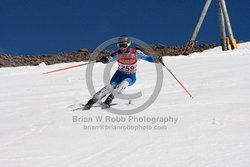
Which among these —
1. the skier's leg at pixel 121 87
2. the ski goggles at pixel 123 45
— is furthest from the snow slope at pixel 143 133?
the ski goggles at pixel 123 45

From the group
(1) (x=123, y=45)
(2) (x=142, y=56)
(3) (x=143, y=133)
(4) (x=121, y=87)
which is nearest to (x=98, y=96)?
(4) (x=121, y=87)

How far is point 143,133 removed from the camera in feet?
14.1

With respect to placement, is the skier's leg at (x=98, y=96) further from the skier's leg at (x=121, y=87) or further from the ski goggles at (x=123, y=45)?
the ski goggles at (x=123, y=45)

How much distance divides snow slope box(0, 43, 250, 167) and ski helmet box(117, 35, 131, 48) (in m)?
1.06

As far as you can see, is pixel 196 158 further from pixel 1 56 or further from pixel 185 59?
pixel 1 56

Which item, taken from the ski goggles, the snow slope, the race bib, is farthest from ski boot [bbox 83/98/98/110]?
the ski goggles

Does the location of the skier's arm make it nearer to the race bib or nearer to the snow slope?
the race bib

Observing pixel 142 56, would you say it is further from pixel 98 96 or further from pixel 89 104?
pixel 89 104

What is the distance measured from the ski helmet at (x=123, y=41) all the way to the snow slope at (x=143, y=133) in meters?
1.06

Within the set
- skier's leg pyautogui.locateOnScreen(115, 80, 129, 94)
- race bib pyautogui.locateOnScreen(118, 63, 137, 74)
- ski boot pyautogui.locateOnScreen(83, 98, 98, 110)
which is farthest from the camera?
race bib pyautogui.locateOnScreen(118, 63, 137, 74)

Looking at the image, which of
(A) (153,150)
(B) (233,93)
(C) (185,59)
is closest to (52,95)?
(B) (233,93)

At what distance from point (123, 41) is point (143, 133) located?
3.00 m

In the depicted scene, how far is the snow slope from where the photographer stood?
3367mm

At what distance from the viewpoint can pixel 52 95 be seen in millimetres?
9008
